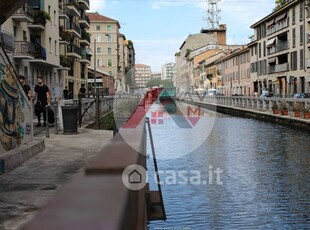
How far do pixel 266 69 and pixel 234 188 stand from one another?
203 feet

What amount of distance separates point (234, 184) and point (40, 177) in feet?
14.8

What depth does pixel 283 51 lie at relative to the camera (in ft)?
205

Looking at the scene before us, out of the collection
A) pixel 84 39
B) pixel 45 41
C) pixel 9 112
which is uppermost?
pixel 84 39

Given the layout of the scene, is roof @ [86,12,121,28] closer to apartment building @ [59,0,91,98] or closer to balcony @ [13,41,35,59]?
apartment building @ [59,0,91,98]

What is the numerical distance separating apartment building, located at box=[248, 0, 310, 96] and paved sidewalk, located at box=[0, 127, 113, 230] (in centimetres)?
4433

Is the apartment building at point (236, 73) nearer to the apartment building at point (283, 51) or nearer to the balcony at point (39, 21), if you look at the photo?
the apartment building at point (283, 51)

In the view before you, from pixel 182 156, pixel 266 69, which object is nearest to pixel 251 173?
pixel 182 156

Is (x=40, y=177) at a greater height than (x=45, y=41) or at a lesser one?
lesser

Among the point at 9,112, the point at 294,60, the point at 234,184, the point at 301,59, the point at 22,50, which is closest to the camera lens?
the point at 9,112

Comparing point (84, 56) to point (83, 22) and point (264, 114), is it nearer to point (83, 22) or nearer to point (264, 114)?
point (83, 22)

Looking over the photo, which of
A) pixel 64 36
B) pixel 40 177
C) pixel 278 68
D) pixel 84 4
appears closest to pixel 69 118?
pixel 40 177

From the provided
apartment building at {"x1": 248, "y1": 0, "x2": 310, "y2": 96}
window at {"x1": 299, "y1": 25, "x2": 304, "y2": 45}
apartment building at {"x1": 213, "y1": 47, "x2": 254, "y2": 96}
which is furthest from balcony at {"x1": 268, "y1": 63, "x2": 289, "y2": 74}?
apartment building at {"x1": 213, "y1": 47, "x2": 254, "y2": 96}

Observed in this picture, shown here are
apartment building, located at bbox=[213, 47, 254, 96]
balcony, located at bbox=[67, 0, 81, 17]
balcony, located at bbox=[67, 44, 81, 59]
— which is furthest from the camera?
apartment building, located at bbox=[213, 47, 254, 96]

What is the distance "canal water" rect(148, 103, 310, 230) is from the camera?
7.84 m
